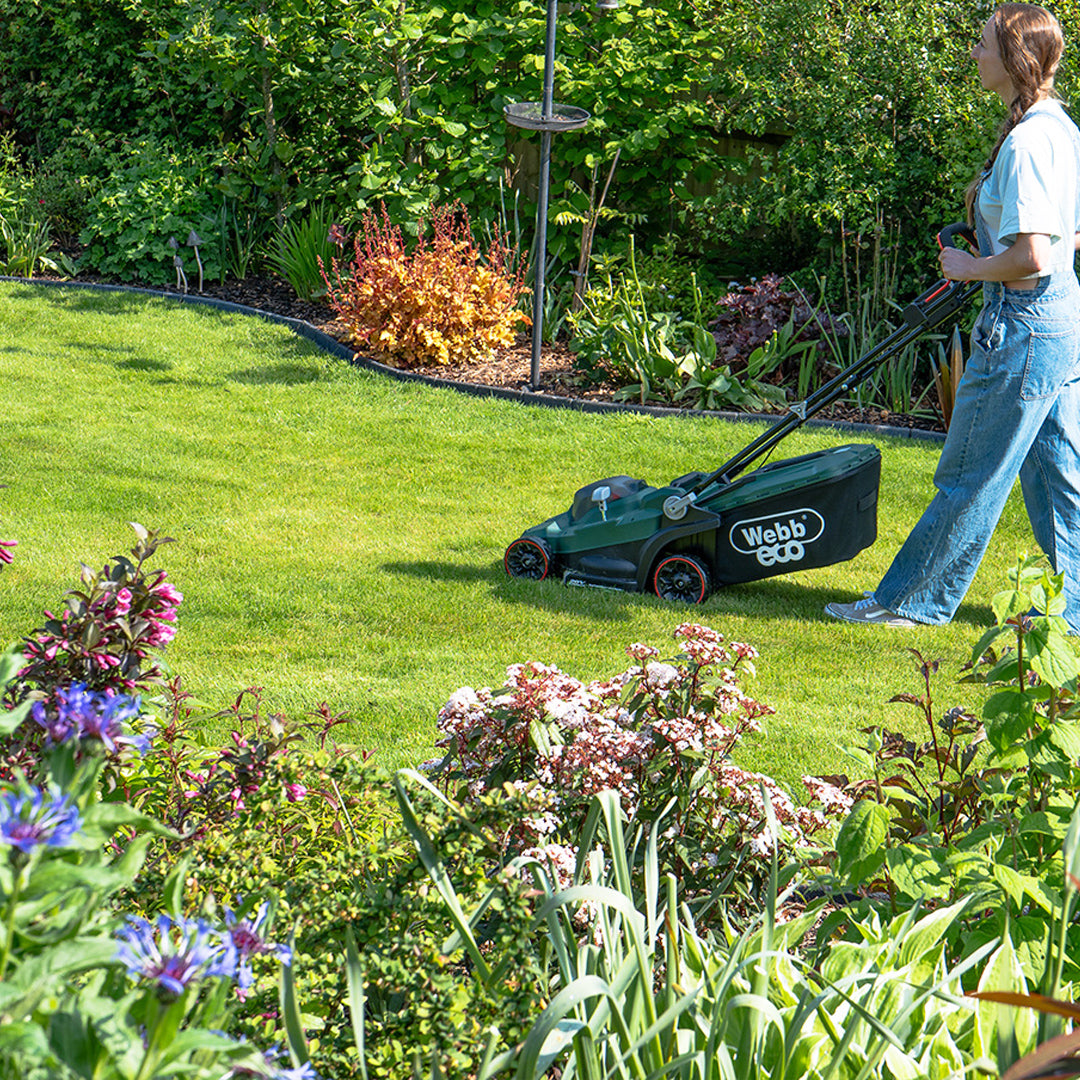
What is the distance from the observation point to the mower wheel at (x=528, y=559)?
16.3ft

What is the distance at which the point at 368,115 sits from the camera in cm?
917

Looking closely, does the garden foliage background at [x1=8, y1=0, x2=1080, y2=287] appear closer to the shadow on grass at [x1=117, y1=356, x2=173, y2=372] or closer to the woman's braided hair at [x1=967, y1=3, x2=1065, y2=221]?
the shadow on grass at [x1=117, y1=356, x2=173, y2=372]

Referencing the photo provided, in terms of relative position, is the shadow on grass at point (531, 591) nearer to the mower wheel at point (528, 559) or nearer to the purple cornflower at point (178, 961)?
the mower wheel at point (528, 559)

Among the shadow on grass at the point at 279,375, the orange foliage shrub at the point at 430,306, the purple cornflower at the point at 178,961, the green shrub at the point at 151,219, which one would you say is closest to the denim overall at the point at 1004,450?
the purple cornflower at the point at 178,961

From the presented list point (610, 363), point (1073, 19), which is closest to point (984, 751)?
point (610, 363)

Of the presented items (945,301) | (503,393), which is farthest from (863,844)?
(503,393)

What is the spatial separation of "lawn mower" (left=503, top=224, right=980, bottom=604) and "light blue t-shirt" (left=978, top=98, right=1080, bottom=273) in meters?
0.23

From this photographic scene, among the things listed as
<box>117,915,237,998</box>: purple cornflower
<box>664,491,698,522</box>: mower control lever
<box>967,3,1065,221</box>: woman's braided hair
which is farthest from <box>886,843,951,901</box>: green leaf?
<box>967,3,1065,221</box>: woman's braided hair

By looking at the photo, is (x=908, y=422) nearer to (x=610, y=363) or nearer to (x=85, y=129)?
(x=610, y=363)

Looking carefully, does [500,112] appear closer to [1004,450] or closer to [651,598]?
[651,598]

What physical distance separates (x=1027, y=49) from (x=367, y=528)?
307 cm

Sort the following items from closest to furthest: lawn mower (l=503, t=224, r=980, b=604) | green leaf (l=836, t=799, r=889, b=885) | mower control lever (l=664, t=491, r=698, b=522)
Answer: green leaf (l=836, t=799, r=889, b=885), lawn mower (l=503, t=224, r=980, b=604), mower control lever (l=664, t=491, r=698, b=522)

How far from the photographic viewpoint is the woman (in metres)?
4.06

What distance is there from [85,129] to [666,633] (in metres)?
8.30
